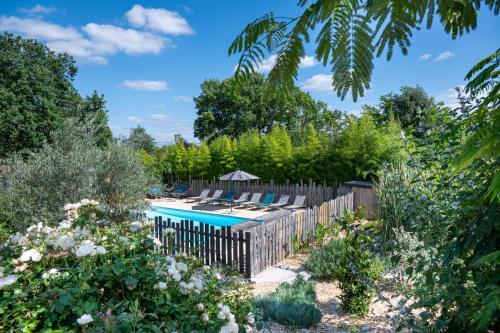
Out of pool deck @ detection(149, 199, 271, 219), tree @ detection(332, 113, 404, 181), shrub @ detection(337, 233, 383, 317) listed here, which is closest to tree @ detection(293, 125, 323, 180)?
tree @ detection(332, 113, 404, 181)

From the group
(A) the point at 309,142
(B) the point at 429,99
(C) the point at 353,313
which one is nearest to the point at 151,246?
(C) the point at 353,313

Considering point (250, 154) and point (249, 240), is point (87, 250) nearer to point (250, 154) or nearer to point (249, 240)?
point (249, 240)

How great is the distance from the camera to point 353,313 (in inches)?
169

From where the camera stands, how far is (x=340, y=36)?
45.8 inches

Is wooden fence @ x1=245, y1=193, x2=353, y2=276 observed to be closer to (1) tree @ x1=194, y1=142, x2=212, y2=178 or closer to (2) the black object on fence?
(2) the black object on fence

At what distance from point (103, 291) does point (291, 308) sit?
2625mm

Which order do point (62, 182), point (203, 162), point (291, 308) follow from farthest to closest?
point (203, 162)
point (62, 182)
point (291, 308)

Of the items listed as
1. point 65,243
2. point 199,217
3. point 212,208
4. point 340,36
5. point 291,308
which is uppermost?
point 340,36

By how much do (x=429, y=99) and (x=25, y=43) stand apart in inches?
909

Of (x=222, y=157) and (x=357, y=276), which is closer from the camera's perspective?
(x=357, y=276)

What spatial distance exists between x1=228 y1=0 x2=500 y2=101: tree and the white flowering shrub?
139 cm

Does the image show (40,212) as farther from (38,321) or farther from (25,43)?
(25,43)

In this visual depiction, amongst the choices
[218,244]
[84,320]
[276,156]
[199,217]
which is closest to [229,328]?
[84,320]

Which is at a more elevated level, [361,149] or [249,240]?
[361,149]
